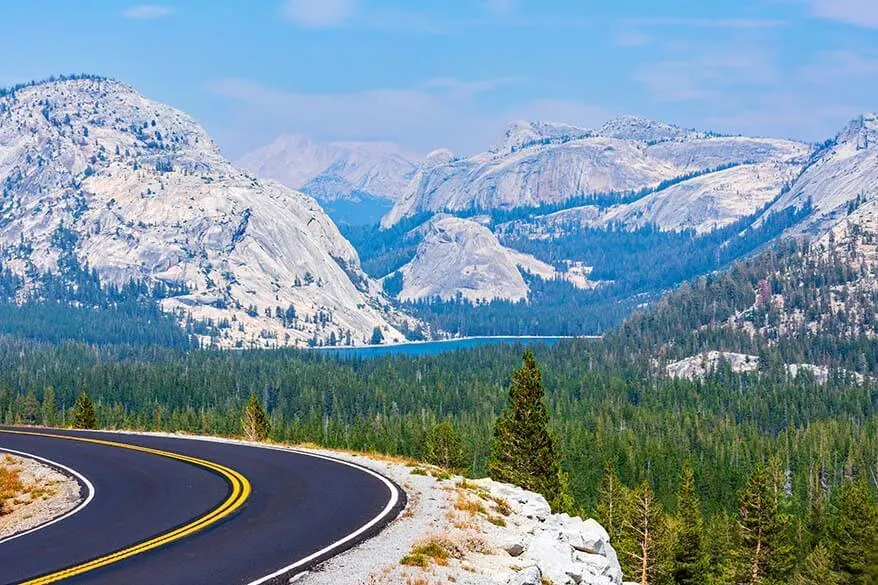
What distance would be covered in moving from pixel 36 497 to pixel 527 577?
24.3 m

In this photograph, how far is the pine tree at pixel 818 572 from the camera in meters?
89.4

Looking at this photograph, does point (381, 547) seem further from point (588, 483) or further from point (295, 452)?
point (588, 483)

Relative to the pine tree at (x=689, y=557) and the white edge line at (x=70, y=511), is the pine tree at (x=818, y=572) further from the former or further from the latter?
the white edge line at (x=70, y=511)

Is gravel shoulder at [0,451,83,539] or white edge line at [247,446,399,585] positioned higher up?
white edge line at [247,446,399,585]

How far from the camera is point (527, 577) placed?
2753 centimetres

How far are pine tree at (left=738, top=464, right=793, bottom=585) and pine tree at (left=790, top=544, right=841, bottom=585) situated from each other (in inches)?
118

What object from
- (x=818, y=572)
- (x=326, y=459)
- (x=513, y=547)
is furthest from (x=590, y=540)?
(x=818, y=572)

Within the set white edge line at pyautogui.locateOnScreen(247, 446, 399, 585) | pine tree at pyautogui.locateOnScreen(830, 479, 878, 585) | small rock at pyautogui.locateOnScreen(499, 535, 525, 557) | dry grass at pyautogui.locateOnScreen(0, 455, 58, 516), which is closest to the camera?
white edge line at pyautogui.locateOnScreen(247, 446, 399, 585)

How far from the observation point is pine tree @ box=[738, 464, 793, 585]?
87.7 m

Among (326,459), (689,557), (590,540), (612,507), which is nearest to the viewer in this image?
(590,540)

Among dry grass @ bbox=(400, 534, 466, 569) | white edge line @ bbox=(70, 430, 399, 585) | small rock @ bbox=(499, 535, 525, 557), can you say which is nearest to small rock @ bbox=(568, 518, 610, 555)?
small rock @ bbox=(499, 535, 525, 557)

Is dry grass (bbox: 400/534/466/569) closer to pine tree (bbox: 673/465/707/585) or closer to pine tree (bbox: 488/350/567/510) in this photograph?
pine tree (bbox: 488/350/567/510)

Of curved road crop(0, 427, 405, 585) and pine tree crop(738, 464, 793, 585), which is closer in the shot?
curved road crop(0, 427, 405, 585)

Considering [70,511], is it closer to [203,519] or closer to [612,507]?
[203,519]
